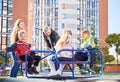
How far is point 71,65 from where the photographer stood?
130 inches

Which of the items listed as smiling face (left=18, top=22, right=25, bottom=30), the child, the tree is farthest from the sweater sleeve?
the tree

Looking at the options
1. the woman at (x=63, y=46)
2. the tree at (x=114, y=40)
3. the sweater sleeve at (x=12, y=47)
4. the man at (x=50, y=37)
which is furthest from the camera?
the tree at (x=114, y=40)

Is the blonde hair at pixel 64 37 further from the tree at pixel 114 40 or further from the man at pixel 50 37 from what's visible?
the tree at pixel 114 40

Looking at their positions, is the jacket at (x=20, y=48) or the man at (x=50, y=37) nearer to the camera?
the jacket at (x=20, y=48)

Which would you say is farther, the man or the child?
the man

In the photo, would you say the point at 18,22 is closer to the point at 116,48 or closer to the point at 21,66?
the point at 21,66

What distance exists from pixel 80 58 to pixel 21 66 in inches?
21.2

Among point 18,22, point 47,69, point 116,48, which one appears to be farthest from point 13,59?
point 116,48

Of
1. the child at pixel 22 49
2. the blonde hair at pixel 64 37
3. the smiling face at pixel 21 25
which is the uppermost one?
the smiling face at pixel 21 25

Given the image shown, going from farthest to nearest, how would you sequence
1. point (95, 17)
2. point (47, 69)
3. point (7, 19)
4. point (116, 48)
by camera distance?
point (95, 17) < point (7, 19) < point (116, 48) < point (47, 69)

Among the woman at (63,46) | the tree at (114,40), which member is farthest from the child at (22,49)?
the tree at (114,40)

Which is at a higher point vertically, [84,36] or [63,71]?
[84,36]

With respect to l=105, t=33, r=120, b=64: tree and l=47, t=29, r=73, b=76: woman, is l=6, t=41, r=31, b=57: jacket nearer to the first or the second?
l=47, t=29, r=73, b=76: woman

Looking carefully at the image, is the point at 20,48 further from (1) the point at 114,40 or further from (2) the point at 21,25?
(1) the point at 114,40
